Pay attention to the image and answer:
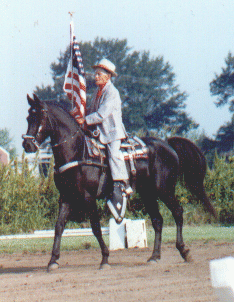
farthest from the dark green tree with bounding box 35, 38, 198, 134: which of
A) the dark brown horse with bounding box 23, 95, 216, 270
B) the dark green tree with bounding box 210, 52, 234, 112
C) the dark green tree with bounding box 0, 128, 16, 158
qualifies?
the dark brown horse with bounding box 23, 95, 216, 270

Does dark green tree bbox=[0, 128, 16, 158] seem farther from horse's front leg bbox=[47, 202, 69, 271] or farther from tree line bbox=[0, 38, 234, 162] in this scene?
horse's front leg bbox=[47, 202, 69, 271]

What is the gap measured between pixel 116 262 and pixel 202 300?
3.23m

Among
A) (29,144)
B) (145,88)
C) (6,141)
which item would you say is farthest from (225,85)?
(29,144)

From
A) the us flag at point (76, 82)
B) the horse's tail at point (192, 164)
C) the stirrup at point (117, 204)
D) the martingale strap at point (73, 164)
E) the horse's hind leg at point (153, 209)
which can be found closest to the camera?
the martingale strap at point (73, 164)

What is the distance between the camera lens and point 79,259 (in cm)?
736

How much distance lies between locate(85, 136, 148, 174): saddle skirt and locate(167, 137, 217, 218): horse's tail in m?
0.96

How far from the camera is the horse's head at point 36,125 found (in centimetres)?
591

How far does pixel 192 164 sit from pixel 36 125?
2.90 m

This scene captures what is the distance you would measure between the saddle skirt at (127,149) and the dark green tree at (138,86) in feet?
99.0

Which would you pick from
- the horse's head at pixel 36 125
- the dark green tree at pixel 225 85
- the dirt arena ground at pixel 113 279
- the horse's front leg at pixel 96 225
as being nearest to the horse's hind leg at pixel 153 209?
the dirt arena ground at pixel 113 279

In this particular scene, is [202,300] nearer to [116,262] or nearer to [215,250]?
[116,262]

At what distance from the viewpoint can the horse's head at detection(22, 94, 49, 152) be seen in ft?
19.4

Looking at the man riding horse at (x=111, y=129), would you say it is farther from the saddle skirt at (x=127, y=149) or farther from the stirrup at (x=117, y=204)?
the saddle skirt at (x=127, y=149)

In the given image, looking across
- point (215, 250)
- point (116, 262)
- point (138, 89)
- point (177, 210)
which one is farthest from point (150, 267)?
point (138, 89)
